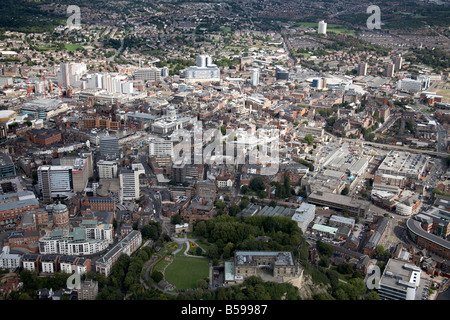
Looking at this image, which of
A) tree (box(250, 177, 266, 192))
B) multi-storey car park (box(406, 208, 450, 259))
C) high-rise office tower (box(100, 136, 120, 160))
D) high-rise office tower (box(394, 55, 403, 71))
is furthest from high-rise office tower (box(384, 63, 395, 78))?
high-rise office tower (box(100, 136, 120, 160))

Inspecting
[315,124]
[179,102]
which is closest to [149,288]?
[315,124]

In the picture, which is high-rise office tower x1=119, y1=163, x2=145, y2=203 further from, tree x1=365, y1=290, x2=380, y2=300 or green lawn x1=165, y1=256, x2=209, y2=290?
tree x1=365, y1=290, x2=380, y2=300

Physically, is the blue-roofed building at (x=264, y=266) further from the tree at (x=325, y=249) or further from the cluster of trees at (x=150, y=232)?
the cluster of trees at (x=150, y=232)

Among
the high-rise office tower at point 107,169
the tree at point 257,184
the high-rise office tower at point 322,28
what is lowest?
the tree at point 257,184

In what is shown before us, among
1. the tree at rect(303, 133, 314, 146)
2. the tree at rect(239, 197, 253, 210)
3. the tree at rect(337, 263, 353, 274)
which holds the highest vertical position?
the tree at rect(303, 133, 314, 146)

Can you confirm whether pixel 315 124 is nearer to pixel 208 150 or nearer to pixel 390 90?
pixel 208 150

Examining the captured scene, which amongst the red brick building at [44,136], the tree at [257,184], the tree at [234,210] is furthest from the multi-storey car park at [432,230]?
the red brick building at [44,136]
